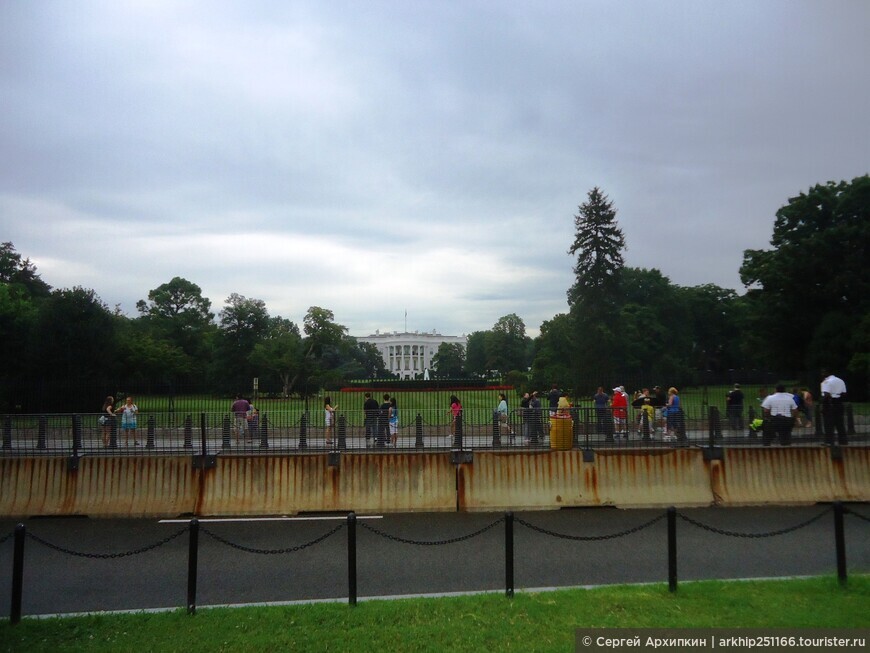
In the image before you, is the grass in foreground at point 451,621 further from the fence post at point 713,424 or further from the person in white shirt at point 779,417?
the person in white shirt at point 779,417

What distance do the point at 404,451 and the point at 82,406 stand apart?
13800mm

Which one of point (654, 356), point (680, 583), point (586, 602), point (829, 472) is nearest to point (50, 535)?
point (586, 602)

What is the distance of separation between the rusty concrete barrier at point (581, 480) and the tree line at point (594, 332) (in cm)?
812

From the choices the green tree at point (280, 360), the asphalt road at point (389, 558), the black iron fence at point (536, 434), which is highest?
the green tree at point (280, 360)

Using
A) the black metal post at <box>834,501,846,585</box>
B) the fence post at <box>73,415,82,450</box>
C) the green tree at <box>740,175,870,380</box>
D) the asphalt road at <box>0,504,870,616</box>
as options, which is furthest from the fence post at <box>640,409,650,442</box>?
the green tree at <box>740,175,870,380</box>

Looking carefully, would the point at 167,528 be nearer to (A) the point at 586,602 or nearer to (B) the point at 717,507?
(A) the point at 586,602

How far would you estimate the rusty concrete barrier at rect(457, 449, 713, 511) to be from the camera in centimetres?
1517

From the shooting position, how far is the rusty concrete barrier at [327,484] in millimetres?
14945

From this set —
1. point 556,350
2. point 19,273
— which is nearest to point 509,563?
point 556,350

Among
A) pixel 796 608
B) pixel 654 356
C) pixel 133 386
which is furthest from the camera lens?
pixel 654 356

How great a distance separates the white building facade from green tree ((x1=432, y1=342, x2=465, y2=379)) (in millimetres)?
15687

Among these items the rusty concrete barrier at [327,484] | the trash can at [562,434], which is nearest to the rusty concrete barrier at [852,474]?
the trash can at [562,434]

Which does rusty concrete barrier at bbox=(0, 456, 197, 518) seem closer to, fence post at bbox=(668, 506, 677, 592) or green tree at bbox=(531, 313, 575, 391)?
fence post at bbox=(668, 506, 677, 592)

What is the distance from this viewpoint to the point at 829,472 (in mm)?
15414
